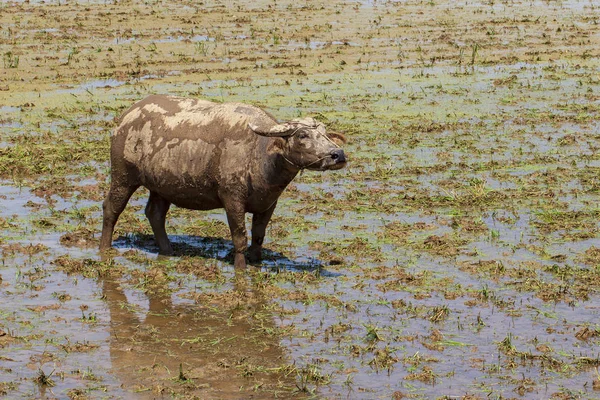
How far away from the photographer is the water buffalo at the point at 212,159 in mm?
9836

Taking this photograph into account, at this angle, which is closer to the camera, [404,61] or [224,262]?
[224,262]

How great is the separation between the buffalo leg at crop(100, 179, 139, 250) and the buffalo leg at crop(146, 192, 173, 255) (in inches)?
10.4

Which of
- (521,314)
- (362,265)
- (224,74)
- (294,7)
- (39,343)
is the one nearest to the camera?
(39,343)

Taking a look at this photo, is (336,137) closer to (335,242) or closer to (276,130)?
(276,130)

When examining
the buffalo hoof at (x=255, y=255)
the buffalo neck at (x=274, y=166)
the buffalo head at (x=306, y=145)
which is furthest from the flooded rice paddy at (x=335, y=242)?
the buffalo head at (x=306, y=145)

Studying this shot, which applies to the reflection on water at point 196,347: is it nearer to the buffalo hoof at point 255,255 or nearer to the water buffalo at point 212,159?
the buffalo hoof at point 255,255

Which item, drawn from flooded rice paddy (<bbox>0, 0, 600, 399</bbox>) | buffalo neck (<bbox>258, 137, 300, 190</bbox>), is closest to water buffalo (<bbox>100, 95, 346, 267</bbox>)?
buffalo neck (<bbox>258, 137, 300, 190</bbox>)

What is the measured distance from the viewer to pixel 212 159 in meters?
10.3

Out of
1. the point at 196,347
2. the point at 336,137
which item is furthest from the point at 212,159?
the point at 196,347

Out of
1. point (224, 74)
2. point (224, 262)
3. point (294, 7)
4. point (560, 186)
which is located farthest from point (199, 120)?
point (294, 7)

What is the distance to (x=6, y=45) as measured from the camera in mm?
22531

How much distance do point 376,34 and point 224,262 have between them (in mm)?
15064

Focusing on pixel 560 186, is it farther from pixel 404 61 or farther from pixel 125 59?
pixel 125 59

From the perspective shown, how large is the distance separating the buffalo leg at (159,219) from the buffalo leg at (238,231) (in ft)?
3.11
